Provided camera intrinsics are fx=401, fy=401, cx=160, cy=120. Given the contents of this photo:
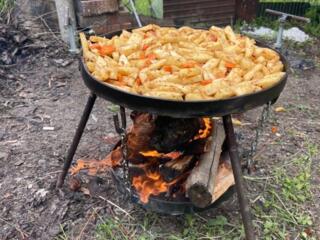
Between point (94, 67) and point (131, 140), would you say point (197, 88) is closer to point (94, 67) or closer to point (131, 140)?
point (94, 67)

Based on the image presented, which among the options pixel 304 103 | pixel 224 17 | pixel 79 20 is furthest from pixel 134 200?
pixel 224 17

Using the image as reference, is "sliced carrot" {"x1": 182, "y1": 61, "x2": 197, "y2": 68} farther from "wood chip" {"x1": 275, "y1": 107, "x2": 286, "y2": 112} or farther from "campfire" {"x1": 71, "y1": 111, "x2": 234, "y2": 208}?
"wood chip" {"x1": 275, "y1": 107, "x2": 286, "y2": 112}

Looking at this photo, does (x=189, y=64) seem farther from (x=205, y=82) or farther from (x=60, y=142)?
(x=60, y=142)

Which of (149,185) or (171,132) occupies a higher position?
(171,132)

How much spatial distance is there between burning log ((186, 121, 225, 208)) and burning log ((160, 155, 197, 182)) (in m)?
0.09

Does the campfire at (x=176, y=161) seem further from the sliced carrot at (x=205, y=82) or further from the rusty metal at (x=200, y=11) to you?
the rusty metal at (x=200, y=11)

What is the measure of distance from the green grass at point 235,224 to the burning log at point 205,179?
1.09ft

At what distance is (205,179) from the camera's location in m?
2.41

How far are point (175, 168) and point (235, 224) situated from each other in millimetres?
633

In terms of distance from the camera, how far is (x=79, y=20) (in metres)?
5.12

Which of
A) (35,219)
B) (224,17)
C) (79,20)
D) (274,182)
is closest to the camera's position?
(35,219)

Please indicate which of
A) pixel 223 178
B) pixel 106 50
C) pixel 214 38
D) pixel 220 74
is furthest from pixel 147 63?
pixel 223 178

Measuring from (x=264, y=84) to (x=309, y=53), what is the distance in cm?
416

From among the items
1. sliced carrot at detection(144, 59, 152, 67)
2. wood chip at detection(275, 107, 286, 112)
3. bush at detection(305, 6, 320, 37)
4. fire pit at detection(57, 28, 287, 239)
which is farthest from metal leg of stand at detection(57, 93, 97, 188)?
bush at detection(305, 6, 320, 37)
